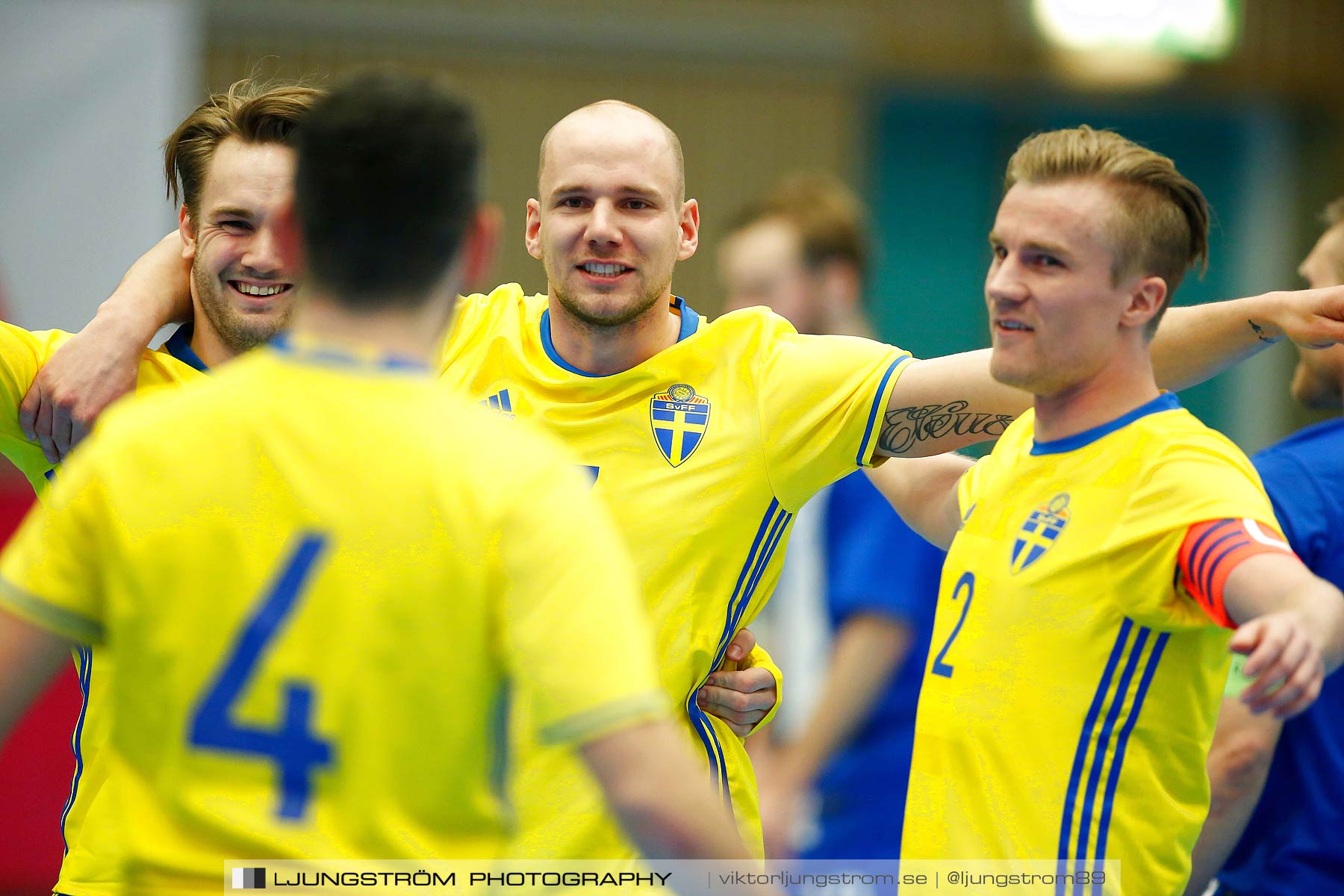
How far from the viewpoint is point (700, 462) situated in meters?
3.46

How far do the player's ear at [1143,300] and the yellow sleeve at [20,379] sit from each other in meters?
2.54

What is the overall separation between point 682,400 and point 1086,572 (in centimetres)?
106

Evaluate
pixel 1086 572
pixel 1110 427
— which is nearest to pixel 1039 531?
pixel 1086 572

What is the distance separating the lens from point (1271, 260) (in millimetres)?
13969

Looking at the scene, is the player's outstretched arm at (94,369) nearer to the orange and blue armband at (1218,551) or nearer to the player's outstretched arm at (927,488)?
the player's outstretched arm at (927,488)

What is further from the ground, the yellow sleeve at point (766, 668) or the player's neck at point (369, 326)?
the player's neck at point (369, 326)

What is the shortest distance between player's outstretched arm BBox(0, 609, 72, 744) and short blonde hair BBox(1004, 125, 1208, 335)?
230 cm

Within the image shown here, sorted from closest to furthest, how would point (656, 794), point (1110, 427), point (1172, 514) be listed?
point (656, 794)
point (1172, 514)
point (1110, 427)

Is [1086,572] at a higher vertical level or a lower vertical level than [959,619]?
higher

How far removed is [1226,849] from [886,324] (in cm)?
1000

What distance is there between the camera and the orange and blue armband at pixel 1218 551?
268cm

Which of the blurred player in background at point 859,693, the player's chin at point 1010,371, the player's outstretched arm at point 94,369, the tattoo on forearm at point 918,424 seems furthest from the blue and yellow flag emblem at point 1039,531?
the blurred player in background at point 859,693

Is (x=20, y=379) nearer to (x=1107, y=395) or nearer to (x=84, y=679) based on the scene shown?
(x=84, y=679)

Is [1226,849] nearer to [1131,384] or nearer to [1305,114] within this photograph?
[1131,384]
